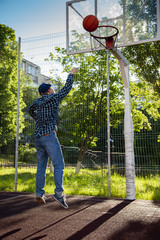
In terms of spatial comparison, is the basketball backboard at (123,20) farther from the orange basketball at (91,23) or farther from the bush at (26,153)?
the bush at (26,153)

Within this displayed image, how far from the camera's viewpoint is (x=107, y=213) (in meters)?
4.18

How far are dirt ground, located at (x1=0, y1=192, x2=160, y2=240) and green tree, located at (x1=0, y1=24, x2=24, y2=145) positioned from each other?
5874 millimetres

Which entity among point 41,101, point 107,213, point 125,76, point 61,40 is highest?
point 61,40

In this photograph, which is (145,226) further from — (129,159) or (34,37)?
(34,37)

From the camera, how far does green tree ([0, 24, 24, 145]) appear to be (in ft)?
35.3

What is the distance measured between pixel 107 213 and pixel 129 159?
68.3 inches

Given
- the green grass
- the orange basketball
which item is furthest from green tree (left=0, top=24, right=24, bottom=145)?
the orange basketball

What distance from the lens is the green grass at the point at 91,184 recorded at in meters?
5.86

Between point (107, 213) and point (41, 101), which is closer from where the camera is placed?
point (41, 101)

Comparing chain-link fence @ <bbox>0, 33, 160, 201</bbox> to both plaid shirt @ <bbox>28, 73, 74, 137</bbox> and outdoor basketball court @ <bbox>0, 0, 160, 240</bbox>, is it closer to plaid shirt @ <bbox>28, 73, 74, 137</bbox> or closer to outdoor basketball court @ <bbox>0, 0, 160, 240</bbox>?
outdoor basketball court @ <bbox>0, 0, 160, 240</bbox>

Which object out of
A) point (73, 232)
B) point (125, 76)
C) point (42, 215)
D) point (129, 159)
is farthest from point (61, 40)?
point (73, 232)

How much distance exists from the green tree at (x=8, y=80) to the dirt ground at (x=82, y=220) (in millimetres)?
5874

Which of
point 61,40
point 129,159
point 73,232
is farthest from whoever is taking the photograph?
point 61,40

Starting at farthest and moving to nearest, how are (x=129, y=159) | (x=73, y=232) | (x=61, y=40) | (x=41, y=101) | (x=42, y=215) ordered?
1. (x=61, y=40)
2. (x=129, y=159)
3. (x=42, y=215)
4. (x=41, y=101)
5. (x=73, y=232)
